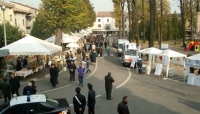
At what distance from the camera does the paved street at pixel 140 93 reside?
12695mm

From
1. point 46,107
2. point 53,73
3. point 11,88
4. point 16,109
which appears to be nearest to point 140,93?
point 53,73

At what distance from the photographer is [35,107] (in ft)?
30.5

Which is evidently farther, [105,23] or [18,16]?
[105,23]

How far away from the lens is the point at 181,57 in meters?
22.8

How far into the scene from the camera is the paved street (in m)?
12.7

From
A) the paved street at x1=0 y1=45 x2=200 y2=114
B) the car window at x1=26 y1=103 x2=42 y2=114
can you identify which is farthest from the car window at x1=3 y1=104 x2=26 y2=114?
the paved street at x1=0 y1=45 x2=200 y2=114

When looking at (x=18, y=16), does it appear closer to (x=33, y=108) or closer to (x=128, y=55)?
(x=128, y=55)

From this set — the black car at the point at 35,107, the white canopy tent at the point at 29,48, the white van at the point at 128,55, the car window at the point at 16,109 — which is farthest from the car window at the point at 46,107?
the white van at the point at 128,55

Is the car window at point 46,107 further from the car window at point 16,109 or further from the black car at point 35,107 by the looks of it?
the car window at point 16,109

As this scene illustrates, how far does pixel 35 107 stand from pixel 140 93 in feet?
26.8

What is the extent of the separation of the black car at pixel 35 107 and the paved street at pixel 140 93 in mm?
2979

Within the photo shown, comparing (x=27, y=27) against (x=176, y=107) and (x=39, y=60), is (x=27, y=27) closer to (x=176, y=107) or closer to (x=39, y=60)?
(x=39, y=60)

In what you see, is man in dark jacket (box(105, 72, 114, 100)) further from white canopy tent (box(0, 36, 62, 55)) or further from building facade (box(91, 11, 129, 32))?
building facade (box(91, 11, 129, 32))

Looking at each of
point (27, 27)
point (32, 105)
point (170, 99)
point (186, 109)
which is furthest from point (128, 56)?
point (27, 27)
